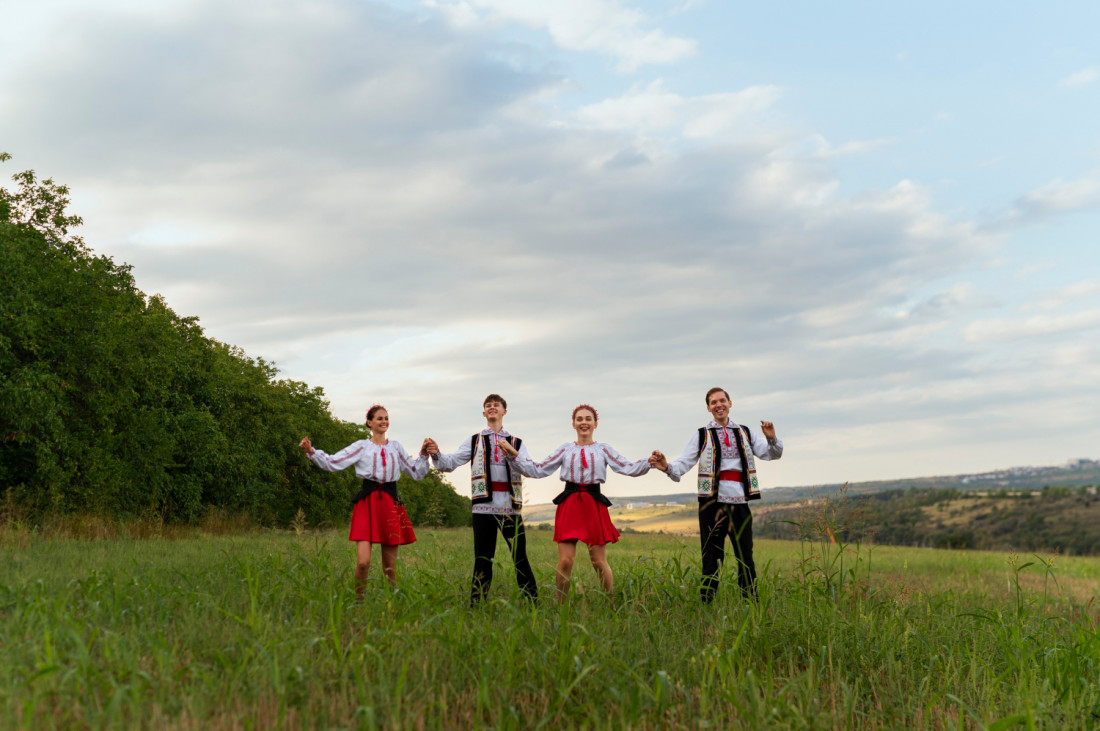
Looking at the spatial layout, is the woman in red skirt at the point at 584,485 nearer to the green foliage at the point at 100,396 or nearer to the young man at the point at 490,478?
the young man at the point at 490,478

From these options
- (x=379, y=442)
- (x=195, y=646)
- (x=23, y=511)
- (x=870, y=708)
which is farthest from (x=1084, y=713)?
(x=23, y=511)

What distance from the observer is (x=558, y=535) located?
838 cm

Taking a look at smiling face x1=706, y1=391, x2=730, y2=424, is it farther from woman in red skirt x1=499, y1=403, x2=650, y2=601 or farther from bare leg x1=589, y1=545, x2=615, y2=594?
bare leg x1=589, y1=545, x2=615, y2=594

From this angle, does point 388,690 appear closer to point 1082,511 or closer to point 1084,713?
point 1084,713

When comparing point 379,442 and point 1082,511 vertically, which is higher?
point 379,442

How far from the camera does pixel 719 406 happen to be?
9.24m

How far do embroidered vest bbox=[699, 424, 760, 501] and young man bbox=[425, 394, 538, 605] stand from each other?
212cm

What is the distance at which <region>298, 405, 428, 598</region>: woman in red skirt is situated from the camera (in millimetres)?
8641

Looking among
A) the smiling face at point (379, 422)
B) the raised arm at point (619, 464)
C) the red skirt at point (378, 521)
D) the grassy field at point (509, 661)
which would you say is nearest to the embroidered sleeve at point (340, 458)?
the smiling face at point (379, 422)

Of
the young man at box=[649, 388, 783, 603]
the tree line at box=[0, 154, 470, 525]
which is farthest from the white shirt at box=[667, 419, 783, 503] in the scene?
the tree line at box=[0, 154, 470, 525]

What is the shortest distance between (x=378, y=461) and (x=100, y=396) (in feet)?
54.1

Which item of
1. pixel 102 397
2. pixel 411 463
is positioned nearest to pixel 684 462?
pixel 411 463

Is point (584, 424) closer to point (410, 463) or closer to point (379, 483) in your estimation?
point (410, 463)

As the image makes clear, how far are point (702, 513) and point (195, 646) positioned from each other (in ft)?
18.8
